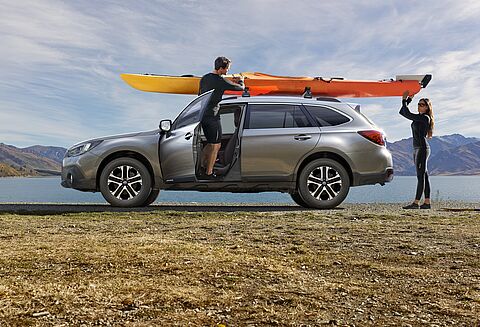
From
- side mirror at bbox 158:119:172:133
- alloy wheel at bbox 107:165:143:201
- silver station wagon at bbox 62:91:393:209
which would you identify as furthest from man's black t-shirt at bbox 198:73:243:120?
alloy wheel at bbox 107:165:143:201

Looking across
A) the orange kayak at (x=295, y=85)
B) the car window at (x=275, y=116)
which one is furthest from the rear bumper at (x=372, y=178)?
the orange kayak at (x=295, y=85)

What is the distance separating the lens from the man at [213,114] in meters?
8.62

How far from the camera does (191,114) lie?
29.5ft

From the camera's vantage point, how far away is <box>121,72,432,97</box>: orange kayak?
11852mm

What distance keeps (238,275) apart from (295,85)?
8.94 m

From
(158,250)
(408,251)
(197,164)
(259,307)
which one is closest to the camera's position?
(259,307)

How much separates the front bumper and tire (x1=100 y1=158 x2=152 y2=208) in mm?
234

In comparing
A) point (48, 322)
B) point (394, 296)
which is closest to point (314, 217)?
point (394, 296)

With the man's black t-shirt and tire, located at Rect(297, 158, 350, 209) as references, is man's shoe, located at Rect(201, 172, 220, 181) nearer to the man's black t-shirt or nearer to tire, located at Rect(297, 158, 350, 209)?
the man's black t-shirt

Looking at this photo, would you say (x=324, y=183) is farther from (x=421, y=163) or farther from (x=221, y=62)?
(x=221, y=62)

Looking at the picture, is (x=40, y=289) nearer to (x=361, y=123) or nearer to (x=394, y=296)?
(x=394, y=296)

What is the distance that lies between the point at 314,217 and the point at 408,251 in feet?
9.22

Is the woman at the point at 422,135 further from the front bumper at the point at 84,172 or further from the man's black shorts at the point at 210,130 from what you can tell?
the front bumper at the point at 84,172

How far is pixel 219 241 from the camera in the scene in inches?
208
